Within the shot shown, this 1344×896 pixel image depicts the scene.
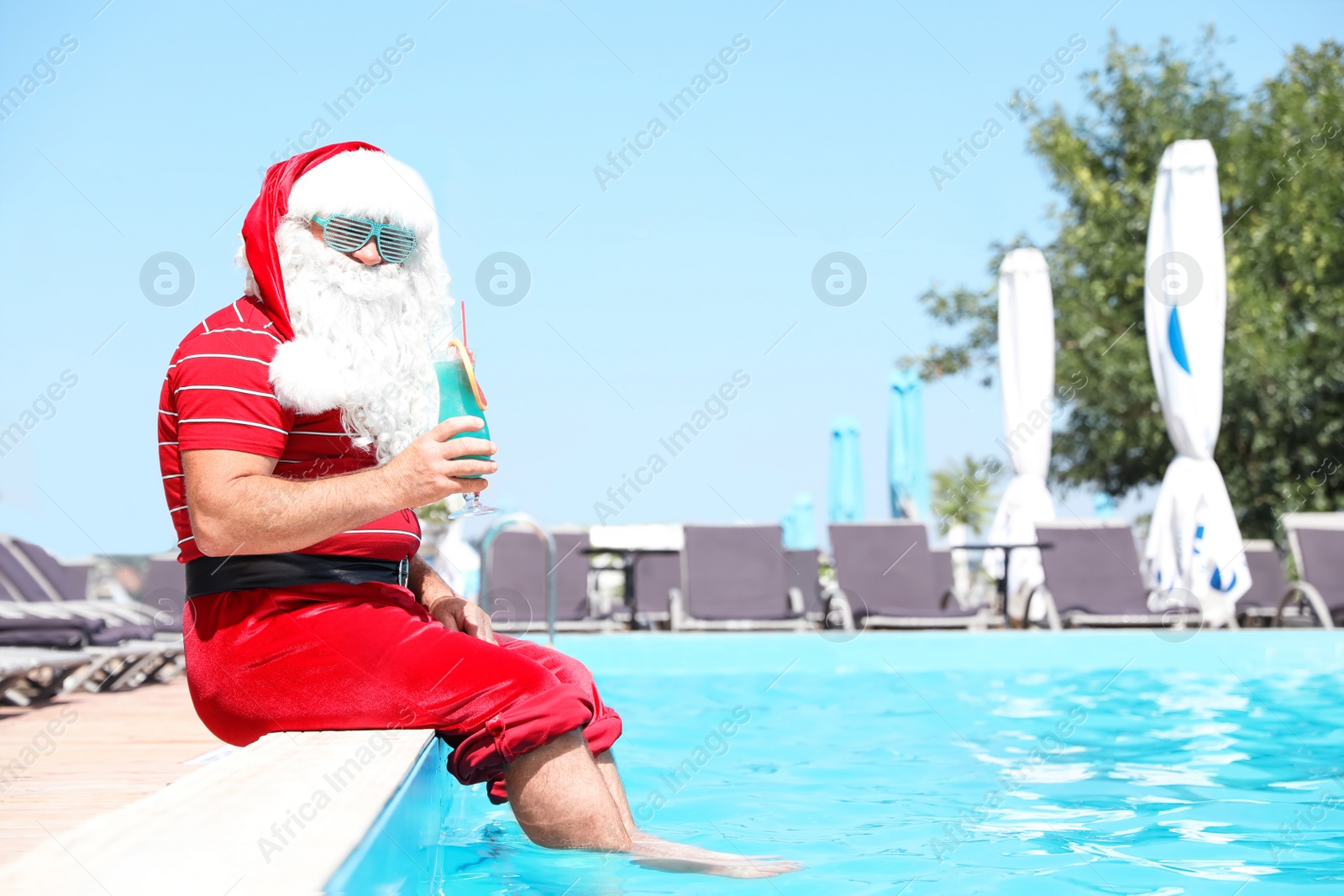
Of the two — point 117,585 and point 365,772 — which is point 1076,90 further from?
point 365,772

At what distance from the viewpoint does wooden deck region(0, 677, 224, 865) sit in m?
2.12

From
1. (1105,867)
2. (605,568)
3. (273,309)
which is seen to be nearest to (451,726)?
(273,309)

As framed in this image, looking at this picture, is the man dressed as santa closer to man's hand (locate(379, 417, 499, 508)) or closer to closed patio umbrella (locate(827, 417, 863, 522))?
man's hand (locate(379, 417, 499, 508))

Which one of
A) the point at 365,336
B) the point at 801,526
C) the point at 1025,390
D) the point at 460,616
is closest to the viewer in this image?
the point at 365,336

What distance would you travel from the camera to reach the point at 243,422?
175 cm

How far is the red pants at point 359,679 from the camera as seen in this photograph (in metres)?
1.86

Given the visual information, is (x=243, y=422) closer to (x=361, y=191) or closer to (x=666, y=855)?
(x=361, y=191)

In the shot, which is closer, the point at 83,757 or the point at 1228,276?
the point at 83,757

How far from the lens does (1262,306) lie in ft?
49.6

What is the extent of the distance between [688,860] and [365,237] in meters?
1.34

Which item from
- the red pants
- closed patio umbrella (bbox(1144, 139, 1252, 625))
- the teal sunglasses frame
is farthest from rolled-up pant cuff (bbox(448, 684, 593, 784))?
closed patio umbrella (bbox(1144, 139, 1252, 625))

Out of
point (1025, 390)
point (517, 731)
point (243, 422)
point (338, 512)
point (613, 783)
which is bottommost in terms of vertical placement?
point (613, 783)

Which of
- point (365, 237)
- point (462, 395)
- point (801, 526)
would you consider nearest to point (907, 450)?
point (801, 526)

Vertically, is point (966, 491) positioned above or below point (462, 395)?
above
